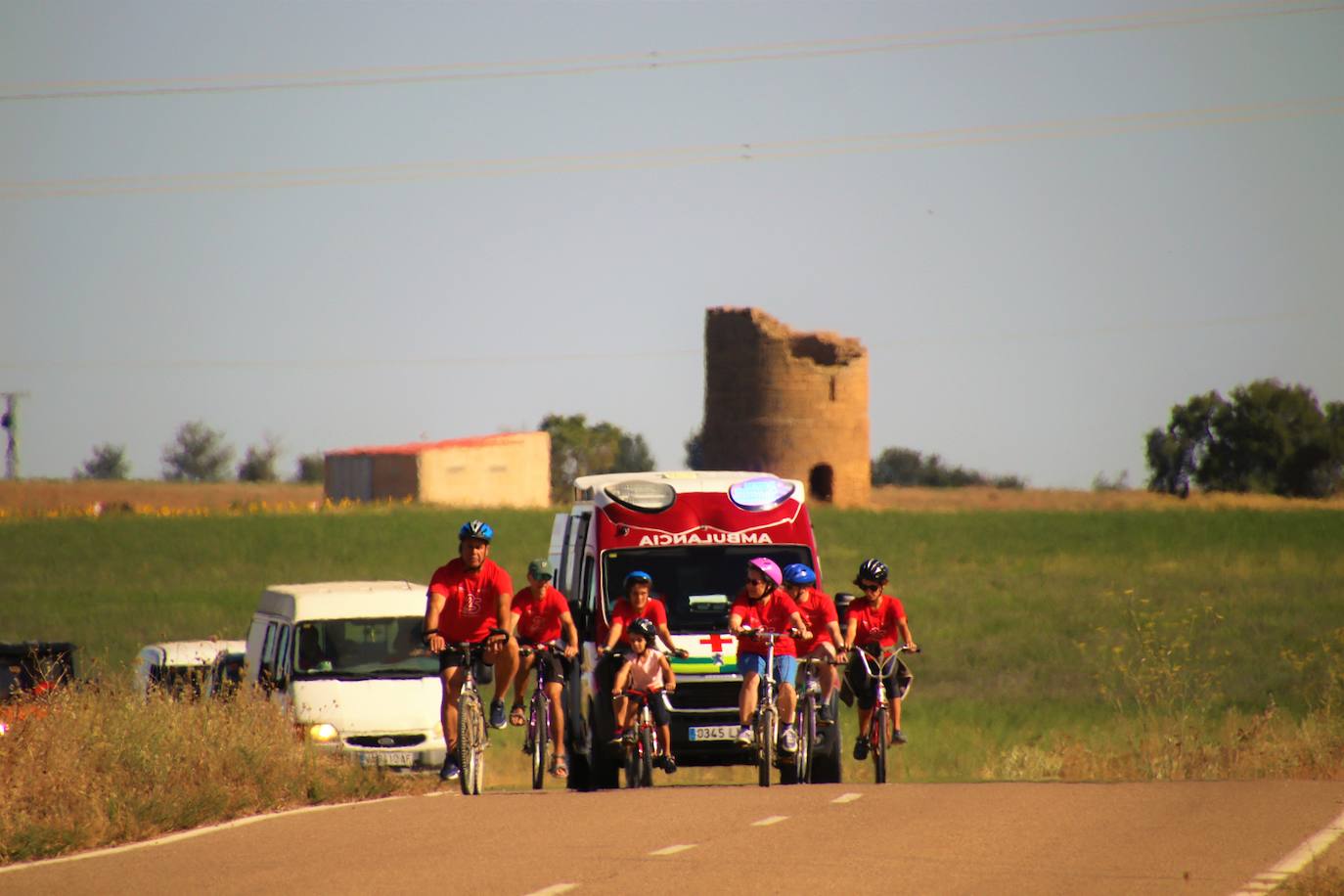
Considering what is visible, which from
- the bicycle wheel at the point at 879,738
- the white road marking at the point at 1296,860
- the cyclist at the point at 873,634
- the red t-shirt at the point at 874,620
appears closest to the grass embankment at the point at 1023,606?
the bicycle wheel at the point at 879,738

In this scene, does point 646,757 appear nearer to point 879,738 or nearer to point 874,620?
point 879,738

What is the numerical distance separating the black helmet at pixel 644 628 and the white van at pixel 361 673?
534 cm

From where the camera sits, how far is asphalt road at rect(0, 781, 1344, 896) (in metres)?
9.95

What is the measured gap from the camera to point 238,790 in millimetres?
13953

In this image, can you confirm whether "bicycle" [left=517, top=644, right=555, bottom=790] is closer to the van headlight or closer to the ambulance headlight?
the ambulance headlight

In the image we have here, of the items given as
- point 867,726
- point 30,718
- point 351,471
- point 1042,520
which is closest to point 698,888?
point 30,718

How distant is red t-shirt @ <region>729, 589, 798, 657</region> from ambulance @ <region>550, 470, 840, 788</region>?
1.92 meters

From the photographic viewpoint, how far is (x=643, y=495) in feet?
60.6

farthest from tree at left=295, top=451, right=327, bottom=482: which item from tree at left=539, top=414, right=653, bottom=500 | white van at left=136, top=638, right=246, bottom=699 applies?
white van at left=136, top=638, right=246, bottom=699

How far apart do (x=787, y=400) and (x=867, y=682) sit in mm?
67550

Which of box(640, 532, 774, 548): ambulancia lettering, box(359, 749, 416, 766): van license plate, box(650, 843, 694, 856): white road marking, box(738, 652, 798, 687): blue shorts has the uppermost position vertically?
box(640, 532, 774, 548): ambulancia lettering

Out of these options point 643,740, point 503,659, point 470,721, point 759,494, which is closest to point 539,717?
point 643,740

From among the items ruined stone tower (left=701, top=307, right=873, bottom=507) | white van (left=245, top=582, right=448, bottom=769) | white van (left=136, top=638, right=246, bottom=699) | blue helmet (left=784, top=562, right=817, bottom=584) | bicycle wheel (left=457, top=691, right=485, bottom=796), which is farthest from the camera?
ruined stone tower (left=701, top=307, right=873, bottom=507)

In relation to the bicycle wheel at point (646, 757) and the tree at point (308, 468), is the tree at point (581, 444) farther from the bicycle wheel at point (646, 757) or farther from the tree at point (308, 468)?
the bicycle wheel at point (646, 757)
